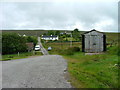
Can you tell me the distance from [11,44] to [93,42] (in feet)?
54.2

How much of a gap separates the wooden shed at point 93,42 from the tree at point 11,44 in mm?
14983

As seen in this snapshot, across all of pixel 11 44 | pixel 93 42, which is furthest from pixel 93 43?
pixel 11 44

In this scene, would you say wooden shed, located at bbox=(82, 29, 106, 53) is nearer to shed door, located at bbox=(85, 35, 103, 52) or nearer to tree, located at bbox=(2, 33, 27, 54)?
shed door, located at bbox=(85, 35, 103, 52)

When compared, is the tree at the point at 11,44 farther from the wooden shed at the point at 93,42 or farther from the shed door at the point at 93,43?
the shed door at the point at 93,43

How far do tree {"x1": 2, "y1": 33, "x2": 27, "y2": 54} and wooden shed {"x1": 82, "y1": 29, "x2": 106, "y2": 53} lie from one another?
1498 centimetres

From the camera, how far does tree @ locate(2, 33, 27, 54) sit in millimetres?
34784

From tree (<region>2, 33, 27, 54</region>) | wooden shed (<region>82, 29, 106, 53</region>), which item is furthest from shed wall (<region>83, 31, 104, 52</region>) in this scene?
tree (<region>2, 33, 27, 54</region>)

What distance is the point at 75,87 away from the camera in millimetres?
6203

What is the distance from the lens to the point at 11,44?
35.0 m

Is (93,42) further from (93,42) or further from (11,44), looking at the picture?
(11,44)

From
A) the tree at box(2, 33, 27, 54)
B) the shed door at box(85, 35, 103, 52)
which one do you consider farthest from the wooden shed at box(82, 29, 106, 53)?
the tree at box(2, 33, 27, 54)

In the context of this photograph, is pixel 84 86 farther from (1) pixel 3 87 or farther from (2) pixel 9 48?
(2) pixel 9 48

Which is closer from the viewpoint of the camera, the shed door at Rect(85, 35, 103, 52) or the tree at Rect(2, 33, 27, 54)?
the shed door at Rect(85, 35, 103, 52)

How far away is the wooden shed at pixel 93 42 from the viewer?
1117 inches
